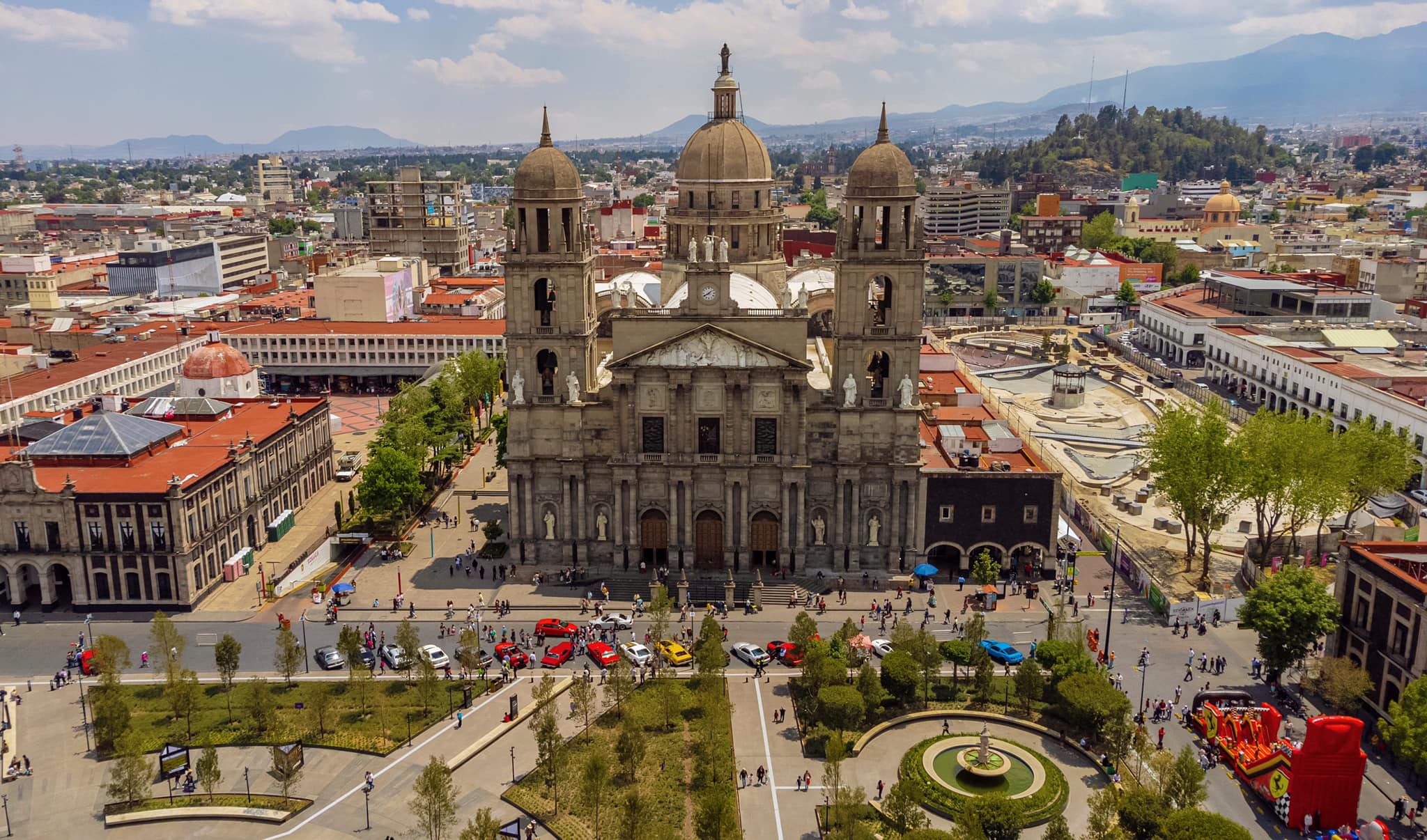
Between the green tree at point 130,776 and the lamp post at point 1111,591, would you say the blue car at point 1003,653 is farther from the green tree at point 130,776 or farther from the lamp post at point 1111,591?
the green tree at point 130,776

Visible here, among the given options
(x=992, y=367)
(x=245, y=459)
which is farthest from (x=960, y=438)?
(x=992, y=367)

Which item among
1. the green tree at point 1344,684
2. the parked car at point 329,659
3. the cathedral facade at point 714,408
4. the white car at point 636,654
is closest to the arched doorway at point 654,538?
the cathedral facade at point 714,408

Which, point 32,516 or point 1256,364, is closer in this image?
point 32,516

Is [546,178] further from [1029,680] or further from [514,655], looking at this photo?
[1029,680]

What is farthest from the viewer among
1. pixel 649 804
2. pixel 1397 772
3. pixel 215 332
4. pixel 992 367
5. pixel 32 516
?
pixel 992 367

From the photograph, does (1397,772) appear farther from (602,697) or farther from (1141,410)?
(1141,410)

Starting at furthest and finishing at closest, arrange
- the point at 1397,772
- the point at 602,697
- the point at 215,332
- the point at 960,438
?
the point at 215,332 < the point at 960,438 < the point at 602,697 < the point at 1397,772

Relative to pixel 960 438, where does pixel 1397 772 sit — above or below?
below
